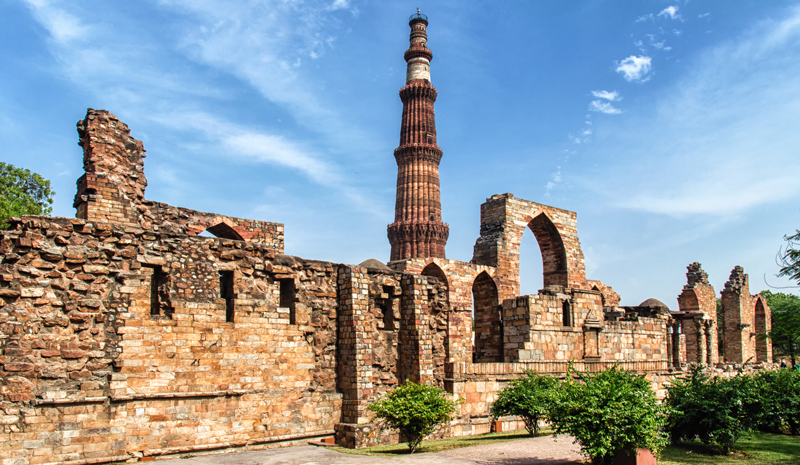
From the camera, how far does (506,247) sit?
21.6 metres

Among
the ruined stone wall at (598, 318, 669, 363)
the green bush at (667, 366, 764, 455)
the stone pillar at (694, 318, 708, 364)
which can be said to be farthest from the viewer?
the stone pillar at (694, 318, 708, 364)

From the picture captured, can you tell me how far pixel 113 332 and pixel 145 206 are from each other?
413 cm

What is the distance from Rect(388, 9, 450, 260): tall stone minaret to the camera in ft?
123

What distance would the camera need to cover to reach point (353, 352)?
11164 millimetres

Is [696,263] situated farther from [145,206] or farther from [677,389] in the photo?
[145,206]

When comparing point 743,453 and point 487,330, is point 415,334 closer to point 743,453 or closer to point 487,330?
point 743,453

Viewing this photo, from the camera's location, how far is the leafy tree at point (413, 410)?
9.98 m

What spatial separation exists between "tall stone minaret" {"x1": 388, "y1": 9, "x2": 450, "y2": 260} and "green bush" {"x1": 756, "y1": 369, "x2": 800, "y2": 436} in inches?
1011

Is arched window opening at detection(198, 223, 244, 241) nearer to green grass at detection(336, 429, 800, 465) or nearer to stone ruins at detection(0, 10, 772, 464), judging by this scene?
stone ruins at detection(0, 10, 772, 464)

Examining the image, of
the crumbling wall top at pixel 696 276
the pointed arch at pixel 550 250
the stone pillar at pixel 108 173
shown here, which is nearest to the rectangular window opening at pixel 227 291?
the stone pillar at pixel 108 173

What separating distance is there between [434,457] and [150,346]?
Result: 14.5 feet

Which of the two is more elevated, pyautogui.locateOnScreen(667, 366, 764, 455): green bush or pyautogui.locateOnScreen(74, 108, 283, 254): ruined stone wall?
pyautogui.locateOnScreen(74, 108, 283, 254): ruined stone wall

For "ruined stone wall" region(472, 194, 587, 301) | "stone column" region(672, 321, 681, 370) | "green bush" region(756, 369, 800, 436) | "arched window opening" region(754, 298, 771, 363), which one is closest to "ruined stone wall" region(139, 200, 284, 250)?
"ruined stone wall" region(472, 194, 587, 301)

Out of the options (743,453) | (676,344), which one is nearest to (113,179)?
(743,453)
